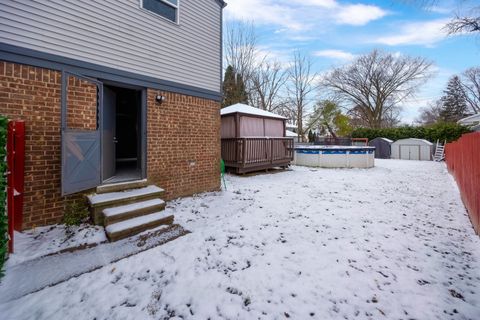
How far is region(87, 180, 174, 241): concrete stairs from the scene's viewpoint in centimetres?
364

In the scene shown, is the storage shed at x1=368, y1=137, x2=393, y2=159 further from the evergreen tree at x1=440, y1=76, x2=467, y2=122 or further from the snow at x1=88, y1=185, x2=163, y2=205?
the evergreen tree at x1=440, y1=76, x2=467, y2=122

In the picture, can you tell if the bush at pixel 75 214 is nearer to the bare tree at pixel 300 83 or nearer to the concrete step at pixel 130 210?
the concrete step at pixel 130 210

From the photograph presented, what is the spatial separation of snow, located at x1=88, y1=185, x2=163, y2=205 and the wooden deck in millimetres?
5152

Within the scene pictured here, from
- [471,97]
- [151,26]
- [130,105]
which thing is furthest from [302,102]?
[471,97]

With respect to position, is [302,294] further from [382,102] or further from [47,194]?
[382,102]

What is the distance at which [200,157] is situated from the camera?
6.34 m

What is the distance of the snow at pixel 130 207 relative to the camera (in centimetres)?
374

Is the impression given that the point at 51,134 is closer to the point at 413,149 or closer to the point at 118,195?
the point at 118,195

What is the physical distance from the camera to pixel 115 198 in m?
4.02

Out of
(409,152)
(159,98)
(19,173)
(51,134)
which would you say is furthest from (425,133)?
(19,173)

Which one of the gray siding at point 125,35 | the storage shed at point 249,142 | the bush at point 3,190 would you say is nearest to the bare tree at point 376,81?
the storage shed at point 249,142

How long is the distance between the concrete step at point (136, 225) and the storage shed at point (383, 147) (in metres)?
22.8

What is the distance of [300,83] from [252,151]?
64.8ft

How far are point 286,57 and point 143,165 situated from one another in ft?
81.7
